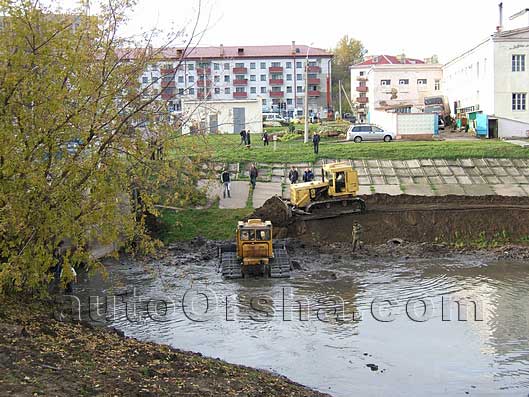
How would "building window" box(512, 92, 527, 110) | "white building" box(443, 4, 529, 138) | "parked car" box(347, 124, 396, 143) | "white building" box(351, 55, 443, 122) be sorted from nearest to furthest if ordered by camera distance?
"parked car" box(347, 124, 396, 143)
"white building" box(443, 4, 529, 138)
"building window" box(512, 92, 527, 110)
"white building" box(351, 55, 443, 122)

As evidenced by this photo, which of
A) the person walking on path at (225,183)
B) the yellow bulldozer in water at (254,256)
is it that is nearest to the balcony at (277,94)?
the person walking on path at (225,183)

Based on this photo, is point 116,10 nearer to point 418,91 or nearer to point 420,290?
point 420,290

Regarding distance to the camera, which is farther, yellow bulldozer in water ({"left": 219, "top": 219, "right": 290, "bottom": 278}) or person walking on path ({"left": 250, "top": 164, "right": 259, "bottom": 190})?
person walking on path ({"left": 250, "top": 164, "right": 259, "bottom": 190})

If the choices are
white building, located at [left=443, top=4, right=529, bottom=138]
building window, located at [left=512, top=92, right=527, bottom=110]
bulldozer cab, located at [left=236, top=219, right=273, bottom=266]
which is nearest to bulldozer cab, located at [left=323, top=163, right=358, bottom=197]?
bulldozer cab, located at [left=236, top=219, right=273, bottom=266]

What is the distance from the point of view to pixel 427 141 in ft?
162

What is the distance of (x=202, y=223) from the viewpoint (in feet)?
108

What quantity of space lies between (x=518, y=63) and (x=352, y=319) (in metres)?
40.4

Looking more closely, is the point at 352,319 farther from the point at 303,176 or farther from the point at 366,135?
the point at 366,135

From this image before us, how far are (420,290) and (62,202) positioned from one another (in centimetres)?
1275

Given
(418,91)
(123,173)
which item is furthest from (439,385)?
(418,91)

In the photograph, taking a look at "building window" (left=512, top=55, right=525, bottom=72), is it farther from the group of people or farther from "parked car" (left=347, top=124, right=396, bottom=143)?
the group of people

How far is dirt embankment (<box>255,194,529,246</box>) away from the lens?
30.6 m

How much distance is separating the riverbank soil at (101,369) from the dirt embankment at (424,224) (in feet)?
56.3

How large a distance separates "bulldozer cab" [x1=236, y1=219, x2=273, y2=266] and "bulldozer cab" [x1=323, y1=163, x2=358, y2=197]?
6821 mm
